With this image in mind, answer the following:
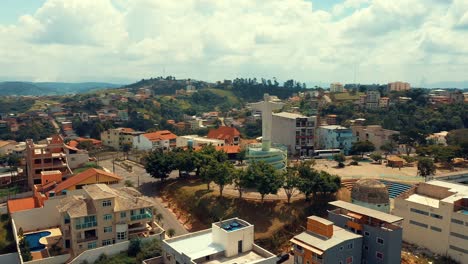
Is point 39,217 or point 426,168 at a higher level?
point 426,168

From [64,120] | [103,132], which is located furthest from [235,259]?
[64,120]

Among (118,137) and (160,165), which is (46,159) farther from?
(118,137)

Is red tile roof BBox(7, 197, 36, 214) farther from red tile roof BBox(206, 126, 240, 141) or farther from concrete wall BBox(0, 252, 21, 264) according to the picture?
red tile roof BBox(206, 126, 240, 141)

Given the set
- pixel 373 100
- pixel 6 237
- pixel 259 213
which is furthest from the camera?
pixel 373 100

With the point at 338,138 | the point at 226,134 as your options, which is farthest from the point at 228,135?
the point at 338,138

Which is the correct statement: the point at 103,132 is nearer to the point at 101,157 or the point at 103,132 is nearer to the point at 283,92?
the point at 101,157

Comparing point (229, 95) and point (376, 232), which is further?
point (229, 95)

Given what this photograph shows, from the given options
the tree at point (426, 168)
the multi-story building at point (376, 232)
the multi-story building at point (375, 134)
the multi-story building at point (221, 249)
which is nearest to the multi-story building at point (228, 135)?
the multi-story building at point (375, 134)

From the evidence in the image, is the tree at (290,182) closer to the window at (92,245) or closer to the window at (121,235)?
the window at (121,235)
